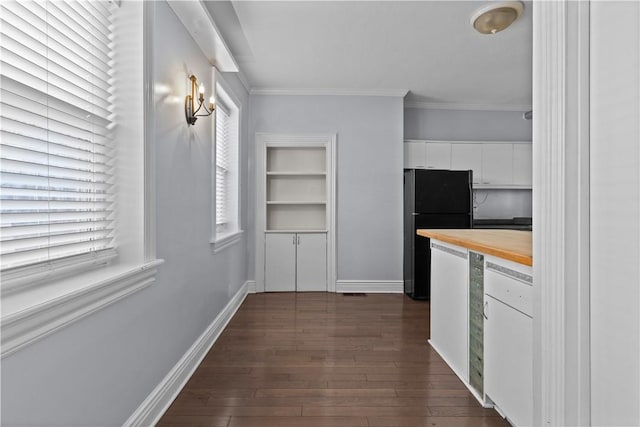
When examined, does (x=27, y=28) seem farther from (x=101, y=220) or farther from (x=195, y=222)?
(x=195, y=222)

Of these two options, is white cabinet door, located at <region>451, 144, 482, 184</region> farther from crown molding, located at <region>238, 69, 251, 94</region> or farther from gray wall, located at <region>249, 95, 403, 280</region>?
crown molding, located at <region>238, 69, 251, 94</region>

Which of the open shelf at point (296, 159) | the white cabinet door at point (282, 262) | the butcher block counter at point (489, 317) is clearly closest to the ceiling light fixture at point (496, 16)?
the butcher block counter at point (489, 317)

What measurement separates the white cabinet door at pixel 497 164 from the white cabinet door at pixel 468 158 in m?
0.07

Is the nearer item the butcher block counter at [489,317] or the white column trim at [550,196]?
the white column trim at [550,196]

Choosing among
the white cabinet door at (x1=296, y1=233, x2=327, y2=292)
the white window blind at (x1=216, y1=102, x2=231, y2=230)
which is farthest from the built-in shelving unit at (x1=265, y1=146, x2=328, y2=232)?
the white window blind at (x1=216, y1=102, x2=231, y2=230)

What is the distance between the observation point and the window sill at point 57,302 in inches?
37.8

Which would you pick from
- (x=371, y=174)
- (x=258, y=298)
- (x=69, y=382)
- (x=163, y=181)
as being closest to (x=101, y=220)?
(x=163, y=181)

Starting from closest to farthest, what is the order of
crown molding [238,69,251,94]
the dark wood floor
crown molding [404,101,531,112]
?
the dark wood floor
crown molding [238,69,251,94]
crown molding [404,101,531,112]

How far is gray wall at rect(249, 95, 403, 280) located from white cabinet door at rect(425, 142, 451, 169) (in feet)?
1.79

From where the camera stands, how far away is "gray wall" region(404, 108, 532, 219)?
5.15 meters

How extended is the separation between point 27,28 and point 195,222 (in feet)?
5.05

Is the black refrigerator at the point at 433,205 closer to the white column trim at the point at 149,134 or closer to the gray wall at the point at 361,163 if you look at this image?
the gray wall at the point at 361,163

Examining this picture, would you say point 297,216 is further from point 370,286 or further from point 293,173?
point 370,286

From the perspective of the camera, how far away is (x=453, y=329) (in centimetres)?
237
